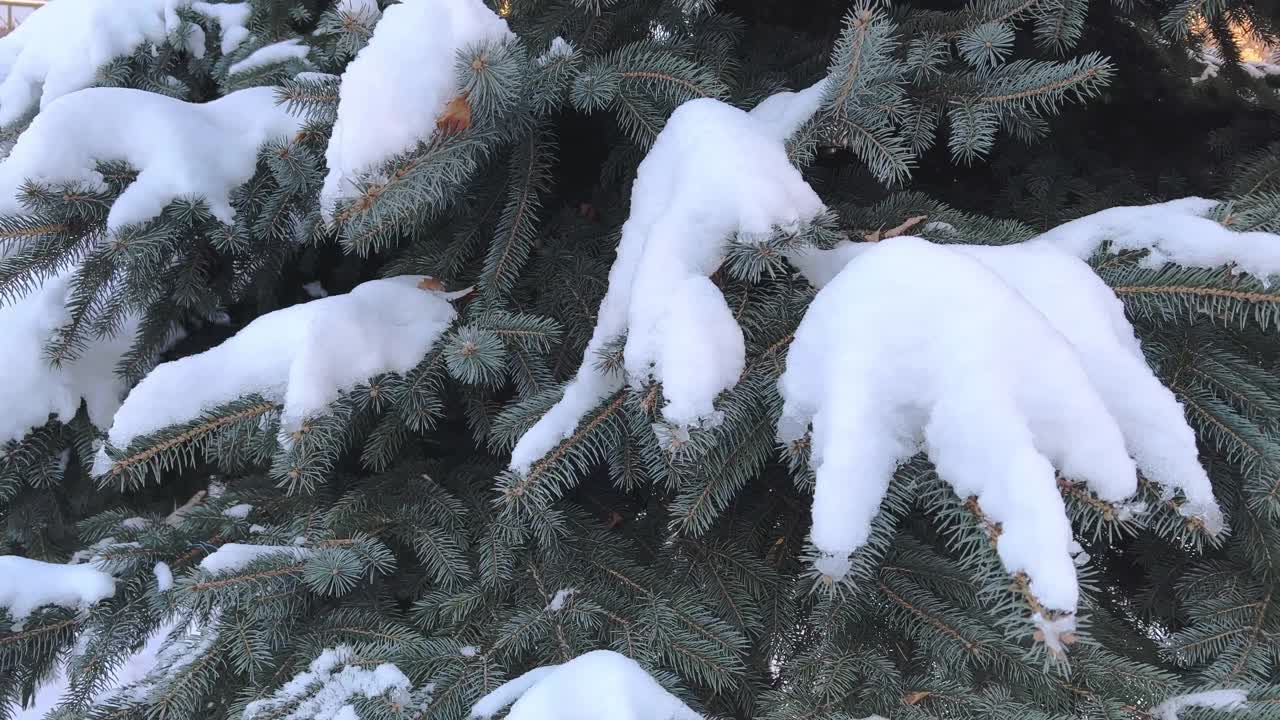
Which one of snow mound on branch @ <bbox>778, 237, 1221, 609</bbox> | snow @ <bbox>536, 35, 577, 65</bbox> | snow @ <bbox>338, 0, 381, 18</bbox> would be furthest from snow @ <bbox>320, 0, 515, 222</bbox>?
snow mound on branch @ <bbox>778, 237, 1221, 609</bbox>

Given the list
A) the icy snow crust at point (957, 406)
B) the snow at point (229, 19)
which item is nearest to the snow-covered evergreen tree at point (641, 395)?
the icy snow crust at point (957, 406)

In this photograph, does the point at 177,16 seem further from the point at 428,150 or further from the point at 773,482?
the point at 773,482

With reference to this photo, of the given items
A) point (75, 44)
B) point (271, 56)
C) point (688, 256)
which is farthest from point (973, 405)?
point (75, 44)

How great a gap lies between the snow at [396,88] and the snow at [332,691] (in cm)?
73

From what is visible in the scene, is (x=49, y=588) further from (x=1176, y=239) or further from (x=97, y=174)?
(x=1176, y=239)

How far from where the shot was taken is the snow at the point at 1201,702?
1107mm

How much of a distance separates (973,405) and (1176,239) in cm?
64

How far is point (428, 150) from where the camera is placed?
4.08ft

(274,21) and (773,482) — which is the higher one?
(274,21)

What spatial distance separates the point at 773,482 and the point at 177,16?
79.9 inches

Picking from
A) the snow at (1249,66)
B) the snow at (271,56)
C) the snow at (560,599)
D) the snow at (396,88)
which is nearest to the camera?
the snow at (396,88)

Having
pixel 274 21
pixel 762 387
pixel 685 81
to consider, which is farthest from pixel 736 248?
pixel 274 21

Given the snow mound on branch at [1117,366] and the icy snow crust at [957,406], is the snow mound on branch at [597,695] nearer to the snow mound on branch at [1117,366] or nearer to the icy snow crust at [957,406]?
the icy snow crust at [957,406]

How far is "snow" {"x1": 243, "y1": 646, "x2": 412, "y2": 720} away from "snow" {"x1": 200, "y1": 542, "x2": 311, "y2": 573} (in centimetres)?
20
